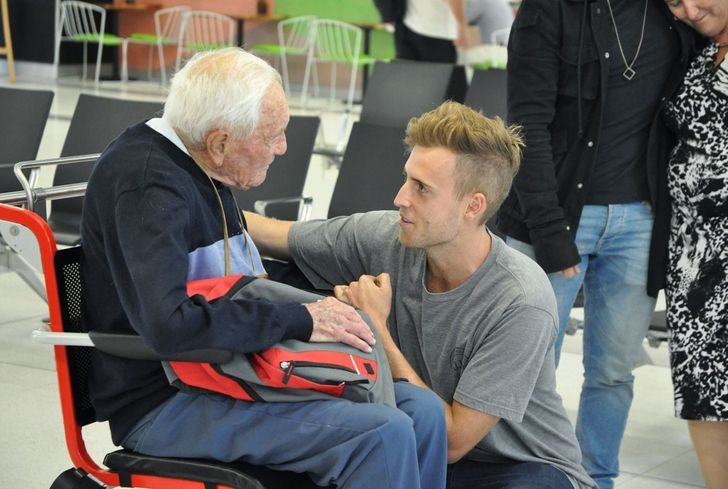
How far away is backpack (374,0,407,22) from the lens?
20.0 feet

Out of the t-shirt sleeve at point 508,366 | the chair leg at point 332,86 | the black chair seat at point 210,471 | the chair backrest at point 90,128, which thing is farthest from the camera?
the chair leg at point 332,86

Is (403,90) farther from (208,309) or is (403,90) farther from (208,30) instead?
(208,30)

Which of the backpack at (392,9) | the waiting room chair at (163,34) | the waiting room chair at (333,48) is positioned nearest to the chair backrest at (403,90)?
the backpack at (392,9)

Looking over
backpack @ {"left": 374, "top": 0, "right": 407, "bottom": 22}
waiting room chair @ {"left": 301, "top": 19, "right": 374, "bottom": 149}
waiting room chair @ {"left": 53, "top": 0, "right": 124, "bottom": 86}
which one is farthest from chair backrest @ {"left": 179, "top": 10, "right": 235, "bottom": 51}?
backpack @ {"left": 374, "top": 0, "right": 407, "bottom": 22}

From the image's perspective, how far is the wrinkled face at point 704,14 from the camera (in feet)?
8.03

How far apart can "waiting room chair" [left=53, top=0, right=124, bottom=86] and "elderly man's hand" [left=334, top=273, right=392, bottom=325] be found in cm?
1201

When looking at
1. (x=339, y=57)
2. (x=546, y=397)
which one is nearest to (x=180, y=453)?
(x=546, y=397)

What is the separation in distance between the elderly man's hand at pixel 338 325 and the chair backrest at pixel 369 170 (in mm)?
1970

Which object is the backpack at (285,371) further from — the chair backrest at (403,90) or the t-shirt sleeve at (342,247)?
the chair backrest at (403,90)

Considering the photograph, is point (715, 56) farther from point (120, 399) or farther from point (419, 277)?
point (120, 399)

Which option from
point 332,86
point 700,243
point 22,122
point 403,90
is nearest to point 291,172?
point 22,122

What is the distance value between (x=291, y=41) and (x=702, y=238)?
38.4 feet

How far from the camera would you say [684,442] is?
3.48 meters

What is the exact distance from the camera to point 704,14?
246 cm
